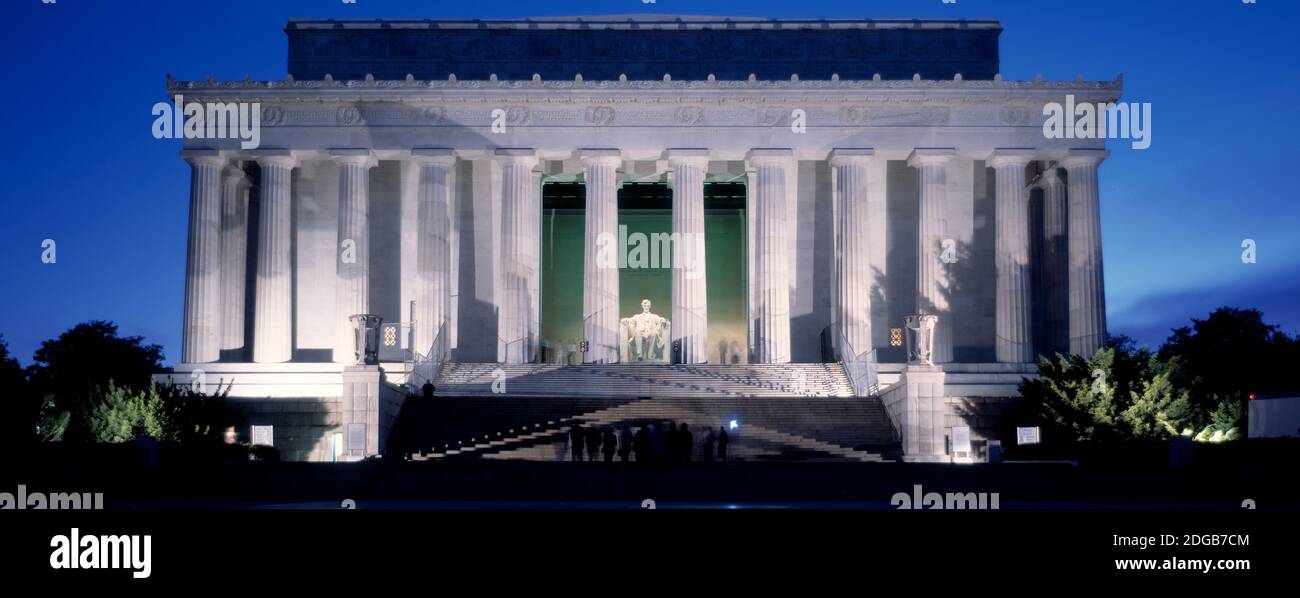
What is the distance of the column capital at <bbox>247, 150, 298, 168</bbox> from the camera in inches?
2243

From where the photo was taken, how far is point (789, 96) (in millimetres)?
56531

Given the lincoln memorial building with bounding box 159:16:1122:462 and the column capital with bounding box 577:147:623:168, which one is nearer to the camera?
the lincoln memorial building with bounding box 159:16:1122:462

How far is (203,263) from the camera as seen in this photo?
56000 millimetres

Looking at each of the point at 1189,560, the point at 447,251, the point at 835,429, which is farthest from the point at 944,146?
the point at 1189,560

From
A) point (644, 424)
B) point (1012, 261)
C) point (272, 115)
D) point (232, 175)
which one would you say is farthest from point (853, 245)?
point (232, 175)

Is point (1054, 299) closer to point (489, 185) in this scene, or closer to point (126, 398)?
point (489, 185)

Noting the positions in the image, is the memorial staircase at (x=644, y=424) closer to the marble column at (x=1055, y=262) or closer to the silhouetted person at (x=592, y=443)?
the silhouetted person at (x=592, y=443)

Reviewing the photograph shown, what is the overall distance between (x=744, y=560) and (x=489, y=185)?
170 ft

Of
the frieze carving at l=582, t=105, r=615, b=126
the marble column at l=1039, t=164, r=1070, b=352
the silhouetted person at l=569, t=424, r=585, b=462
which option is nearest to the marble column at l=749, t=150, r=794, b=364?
the frieze carving at l=582, t=105, r=615, b=126

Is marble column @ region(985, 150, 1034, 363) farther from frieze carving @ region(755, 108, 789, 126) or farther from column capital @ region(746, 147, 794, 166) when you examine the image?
frieze carving @ region(755, 108, 789, 126)

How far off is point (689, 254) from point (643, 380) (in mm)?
8743

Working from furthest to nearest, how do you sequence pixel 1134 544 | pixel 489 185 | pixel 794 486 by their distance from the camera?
pixel 489 185, pixel 794 486, pixel 1134 544

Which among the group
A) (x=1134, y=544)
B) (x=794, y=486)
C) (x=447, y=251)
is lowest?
(x=794, y=486)

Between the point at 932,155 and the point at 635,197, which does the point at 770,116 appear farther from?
the point at 635,197
